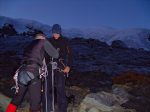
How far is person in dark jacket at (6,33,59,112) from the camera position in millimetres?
5946

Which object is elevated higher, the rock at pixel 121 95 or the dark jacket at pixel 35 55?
the dark jacket at pixel 35 55

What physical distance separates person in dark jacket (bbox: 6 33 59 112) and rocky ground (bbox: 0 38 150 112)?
778mm

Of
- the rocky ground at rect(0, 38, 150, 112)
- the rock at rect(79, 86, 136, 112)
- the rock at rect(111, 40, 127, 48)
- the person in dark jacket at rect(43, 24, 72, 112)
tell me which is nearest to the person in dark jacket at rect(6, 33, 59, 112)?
the person in dark jacket at rect(43, 24, 72, 112)

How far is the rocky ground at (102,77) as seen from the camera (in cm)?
845

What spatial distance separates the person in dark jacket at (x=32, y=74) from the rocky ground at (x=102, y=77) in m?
0.78

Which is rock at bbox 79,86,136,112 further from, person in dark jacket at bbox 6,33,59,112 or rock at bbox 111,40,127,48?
rock at bbox 111,40,127,48

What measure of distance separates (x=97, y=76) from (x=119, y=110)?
872 cm

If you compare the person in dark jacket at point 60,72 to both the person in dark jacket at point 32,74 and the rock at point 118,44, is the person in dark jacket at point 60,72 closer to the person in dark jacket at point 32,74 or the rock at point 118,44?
the person in dark jacket at point 32,74

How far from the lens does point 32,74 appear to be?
19.8ft

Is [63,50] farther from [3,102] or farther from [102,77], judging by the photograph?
[102,77]

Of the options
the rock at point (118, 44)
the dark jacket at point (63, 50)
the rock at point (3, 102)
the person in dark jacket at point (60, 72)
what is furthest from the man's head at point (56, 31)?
the rock at point (118, 44)

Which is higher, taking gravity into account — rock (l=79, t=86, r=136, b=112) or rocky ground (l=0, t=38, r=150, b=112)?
rock (l=79, t=86, r=136, b=112)

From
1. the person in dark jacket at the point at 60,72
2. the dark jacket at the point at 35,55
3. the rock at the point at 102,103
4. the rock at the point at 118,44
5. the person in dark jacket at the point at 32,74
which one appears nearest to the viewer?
the person in dark jacket at the point at 32,74

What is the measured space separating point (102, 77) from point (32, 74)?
35.5ft
